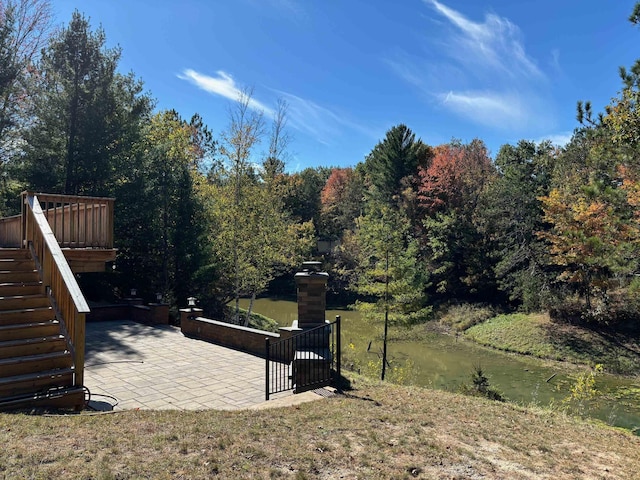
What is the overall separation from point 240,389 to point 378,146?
28.1 meters

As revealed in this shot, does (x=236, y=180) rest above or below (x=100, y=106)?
below

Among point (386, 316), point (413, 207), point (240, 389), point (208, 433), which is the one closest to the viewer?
point (208, 433)

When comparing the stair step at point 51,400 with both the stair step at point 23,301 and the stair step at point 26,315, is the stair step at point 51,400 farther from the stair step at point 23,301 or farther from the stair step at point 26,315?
the stair step at point 23,301

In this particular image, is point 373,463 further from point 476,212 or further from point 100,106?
point 476,212

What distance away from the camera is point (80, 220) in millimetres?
7492

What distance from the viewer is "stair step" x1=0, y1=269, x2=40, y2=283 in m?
6.15

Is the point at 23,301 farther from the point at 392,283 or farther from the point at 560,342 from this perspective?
the point at 560,342

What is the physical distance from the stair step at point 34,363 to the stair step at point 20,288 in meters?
1.39

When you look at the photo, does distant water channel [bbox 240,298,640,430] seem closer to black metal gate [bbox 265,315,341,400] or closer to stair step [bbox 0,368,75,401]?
black metal gate [bbox 265,315,341,400]

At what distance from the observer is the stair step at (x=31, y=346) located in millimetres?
4949

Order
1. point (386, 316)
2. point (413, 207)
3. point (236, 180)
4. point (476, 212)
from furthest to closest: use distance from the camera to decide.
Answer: point (413, 207), point (476, 212), point (236, 180), point (386, 316)

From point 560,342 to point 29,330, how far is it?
18.4 metres

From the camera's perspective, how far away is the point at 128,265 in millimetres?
15375

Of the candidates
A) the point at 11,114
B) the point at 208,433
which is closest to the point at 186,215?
the point at 11,114
